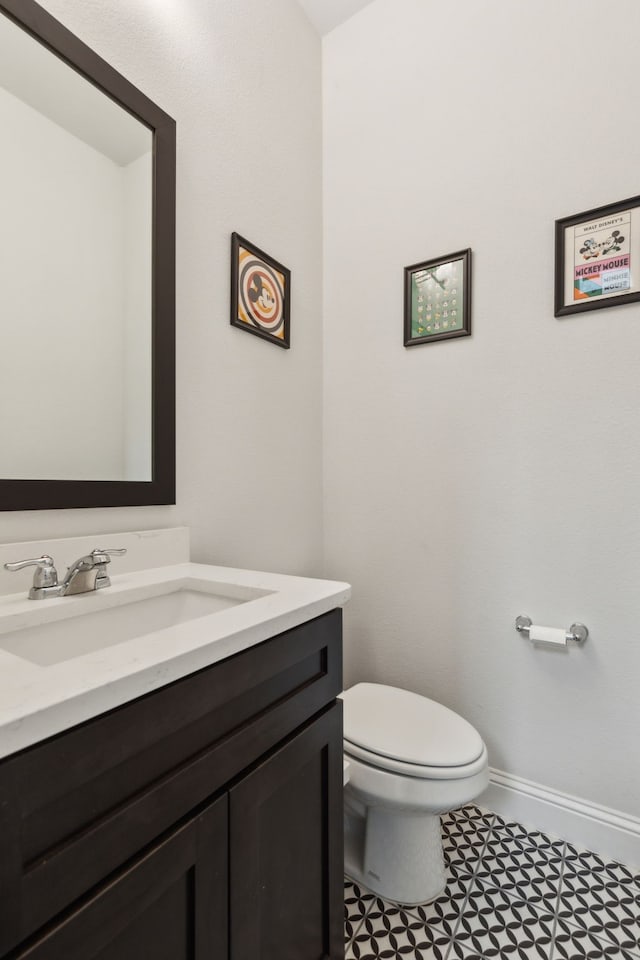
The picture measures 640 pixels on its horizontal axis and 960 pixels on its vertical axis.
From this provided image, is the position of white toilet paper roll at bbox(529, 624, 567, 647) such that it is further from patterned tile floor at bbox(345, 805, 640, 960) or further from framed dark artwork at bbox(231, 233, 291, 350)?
framed dark artwork at bbox(231, 233, 291, 350)

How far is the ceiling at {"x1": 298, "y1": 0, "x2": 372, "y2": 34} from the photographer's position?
1.75 m

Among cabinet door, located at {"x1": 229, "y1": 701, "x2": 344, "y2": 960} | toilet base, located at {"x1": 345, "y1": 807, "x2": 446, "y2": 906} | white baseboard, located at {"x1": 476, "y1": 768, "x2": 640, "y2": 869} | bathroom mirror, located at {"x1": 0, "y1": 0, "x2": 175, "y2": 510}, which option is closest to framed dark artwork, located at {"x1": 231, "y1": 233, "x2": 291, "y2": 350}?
bathroom mirror, located at {"x1": 0, "y1": 0, "x2": 175, "y2": 510}

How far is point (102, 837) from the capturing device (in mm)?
502

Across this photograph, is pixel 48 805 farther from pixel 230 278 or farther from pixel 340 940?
pixel 230 278

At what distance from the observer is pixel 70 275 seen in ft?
3.36

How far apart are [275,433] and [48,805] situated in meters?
1.24

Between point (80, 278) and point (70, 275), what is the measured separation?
2cm

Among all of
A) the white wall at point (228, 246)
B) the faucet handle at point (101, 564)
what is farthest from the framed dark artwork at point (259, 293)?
the faucet handle at point (101, 564)

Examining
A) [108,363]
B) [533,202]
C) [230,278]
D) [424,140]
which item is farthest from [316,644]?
[424,140]

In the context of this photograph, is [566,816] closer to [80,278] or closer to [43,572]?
[43,572]

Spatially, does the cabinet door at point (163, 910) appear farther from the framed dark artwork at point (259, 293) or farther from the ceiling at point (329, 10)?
the ceiling at point (329, 10)

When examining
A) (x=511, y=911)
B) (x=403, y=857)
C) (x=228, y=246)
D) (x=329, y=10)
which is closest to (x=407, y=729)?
(x=403, y=857)

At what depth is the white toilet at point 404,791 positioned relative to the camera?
1.11 meters

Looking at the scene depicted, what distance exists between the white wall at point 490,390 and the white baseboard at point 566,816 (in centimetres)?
4
